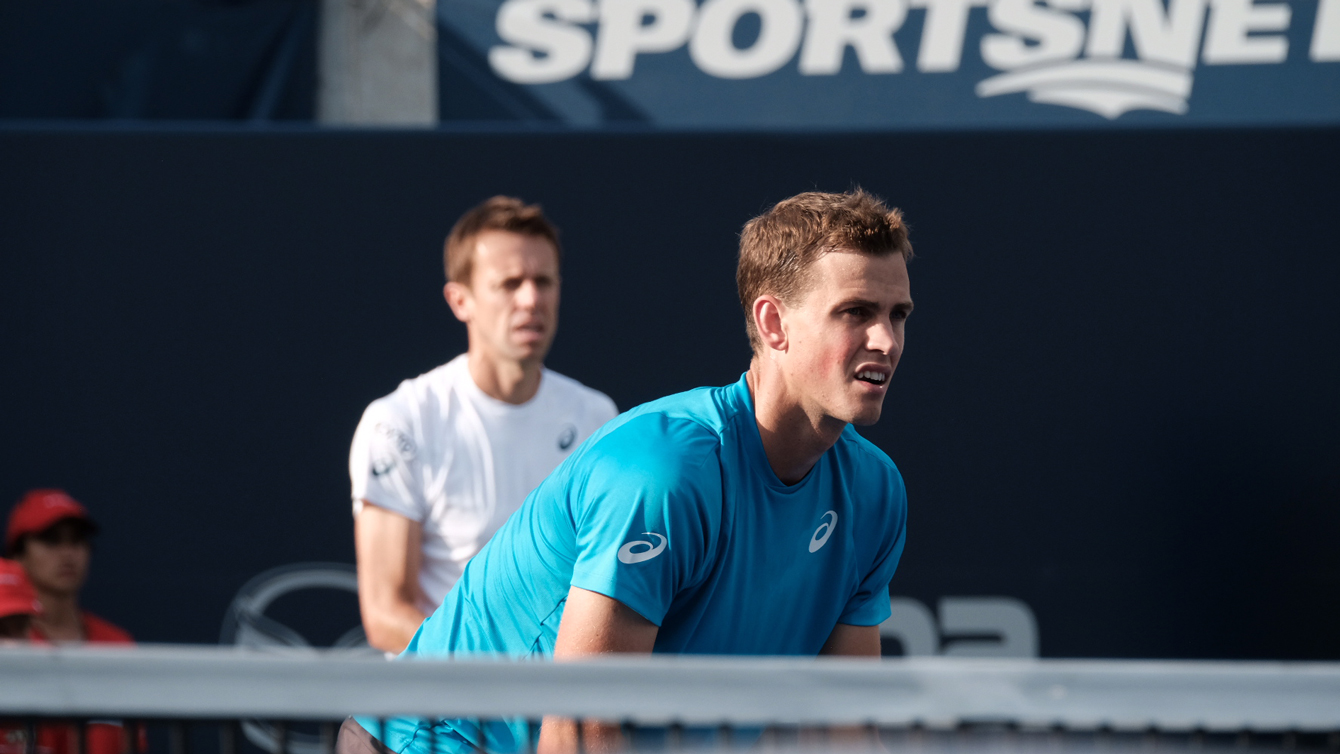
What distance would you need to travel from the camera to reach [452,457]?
320cm

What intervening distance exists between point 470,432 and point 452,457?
0.30 feet

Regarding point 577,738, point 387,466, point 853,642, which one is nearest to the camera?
point 577,738

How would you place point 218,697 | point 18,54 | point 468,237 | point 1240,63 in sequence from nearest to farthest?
point 218,697, point 468,237, point 18,54, point 1240,63

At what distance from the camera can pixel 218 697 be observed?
4.28 ft

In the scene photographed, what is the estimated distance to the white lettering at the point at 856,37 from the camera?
521cm

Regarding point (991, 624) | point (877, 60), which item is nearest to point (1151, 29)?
point (877, 60)

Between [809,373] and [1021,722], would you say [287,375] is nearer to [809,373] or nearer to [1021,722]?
[809,373]

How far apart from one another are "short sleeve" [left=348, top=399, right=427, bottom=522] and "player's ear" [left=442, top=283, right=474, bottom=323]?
377 mm

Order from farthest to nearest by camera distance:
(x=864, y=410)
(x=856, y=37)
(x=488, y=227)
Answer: (x=856, y=37) < (x=488, y=227) < (x=864, y=410)

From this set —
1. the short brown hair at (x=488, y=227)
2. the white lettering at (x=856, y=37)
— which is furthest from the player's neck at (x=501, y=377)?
the white lettering at (x=856, y=37)

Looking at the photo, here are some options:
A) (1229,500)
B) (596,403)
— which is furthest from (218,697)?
(1229,500)

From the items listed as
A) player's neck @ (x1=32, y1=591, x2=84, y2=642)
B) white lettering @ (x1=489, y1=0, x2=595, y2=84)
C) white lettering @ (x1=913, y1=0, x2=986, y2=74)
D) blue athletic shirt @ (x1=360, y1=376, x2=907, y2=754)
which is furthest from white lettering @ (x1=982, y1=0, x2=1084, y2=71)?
player's neck @ (x1=32, y1=591, x2=84, y2=642)

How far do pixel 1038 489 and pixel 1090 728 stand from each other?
106 inches

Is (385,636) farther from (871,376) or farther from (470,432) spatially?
(871,376)
